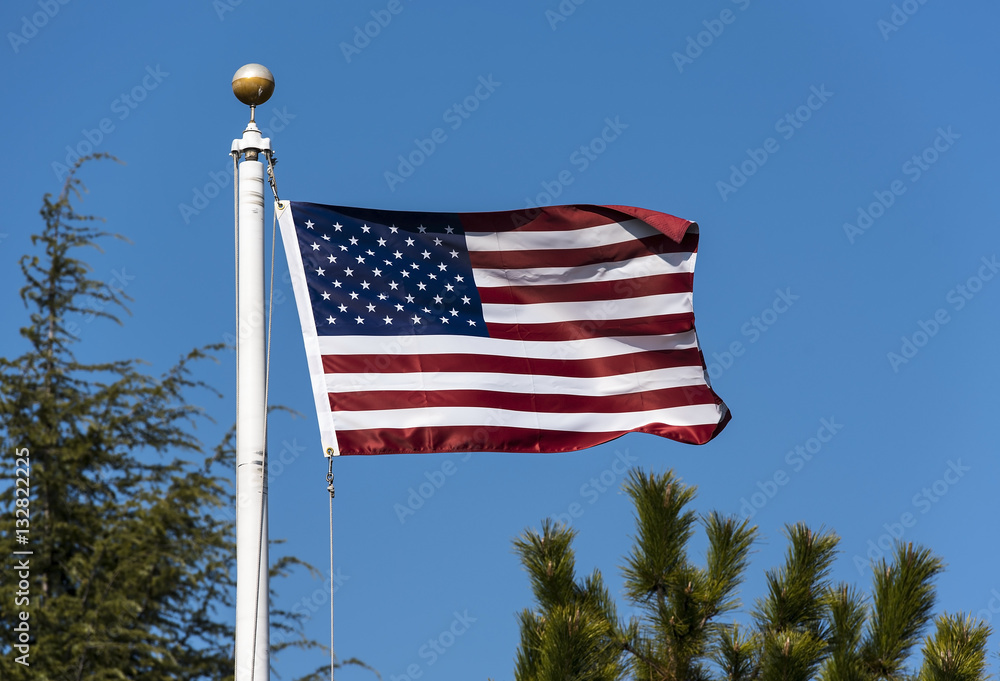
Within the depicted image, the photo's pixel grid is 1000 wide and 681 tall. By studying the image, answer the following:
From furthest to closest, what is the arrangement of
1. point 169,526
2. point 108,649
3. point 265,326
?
point 169,526, point 108,649, point 265,326

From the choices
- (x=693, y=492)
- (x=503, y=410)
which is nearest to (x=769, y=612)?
(x=693, y=492)

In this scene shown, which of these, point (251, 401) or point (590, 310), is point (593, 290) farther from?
point (251, 401)

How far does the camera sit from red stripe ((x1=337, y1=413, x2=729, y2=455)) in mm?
8281

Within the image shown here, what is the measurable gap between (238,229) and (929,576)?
5120mm

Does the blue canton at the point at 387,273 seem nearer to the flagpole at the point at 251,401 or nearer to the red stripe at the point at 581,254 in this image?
the red stripe at the point at 581,254

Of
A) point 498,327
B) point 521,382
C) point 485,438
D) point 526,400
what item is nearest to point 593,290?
point 498,327

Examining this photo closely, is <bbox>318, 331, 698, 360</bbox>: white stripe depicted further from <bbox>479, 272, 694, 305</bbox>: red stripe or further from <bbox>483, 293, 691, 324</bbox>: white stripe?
<bbox>479, 272, 694, 305</bbox>: red stripe

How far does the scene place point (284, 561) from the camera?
1309 centimetres

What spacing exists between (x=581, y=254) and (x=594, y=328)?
0.63 meters

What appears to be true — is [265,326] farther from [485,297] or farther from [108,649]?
[108,649]

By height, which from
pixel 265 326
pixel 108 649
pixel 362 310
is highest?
pixel 362 310

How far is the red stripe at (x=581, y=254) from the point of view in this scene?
9789 mm

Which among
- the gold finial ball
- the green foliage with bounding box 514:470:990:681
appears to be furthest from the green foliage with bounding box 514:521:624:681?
the gold finial ball

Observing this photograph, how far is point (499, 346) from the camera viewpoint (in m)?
9.42
